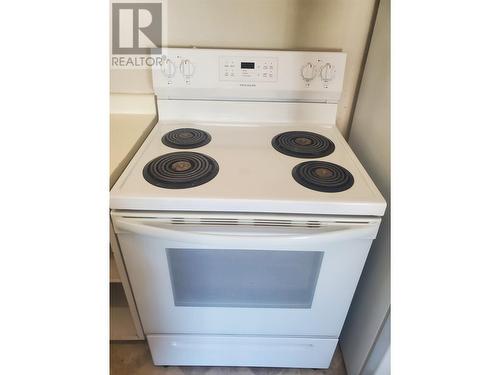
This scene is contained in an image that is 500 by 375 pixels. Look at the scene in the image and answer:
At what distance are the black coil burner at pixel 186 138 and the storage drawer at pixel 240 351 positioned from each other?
2.12 feet

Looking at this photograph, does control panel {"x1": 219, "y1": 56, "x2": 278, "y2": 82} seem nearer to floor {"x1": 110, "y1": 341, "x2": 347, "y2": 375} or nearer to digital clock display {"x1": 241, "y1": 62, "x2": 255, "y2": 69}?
digital clock display {"x1": 241, "y1": 62, "x2": 255, "y2": 69}

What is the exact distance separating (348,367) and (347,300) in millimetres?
441

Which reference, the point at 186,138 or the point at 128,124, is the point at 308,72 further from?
the point at 128,124

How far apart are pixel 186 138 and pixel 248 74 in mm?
327

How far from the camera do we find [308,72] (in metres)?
1.13

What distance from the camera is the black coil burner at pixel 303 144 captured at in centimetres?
102

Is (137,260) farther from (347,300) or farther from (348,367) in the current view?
(348,367)

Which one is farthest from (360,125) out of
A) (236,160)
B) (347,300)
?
(347,300)

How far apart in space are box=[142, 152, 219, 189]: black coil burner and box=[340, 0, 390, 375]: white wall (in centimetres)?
51

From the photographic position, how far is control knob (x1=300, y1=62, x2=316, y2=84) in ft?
3.68

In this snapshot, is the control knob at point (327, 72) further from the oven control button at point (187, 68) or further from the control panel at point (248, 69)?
the oven control button at point (187, 68)

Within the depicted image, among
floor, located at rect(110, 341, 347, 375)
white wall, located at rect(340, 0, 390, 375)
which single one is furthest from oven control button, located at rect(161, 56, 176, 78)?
A: floor, located at rect(110, 341, 347, 375)
